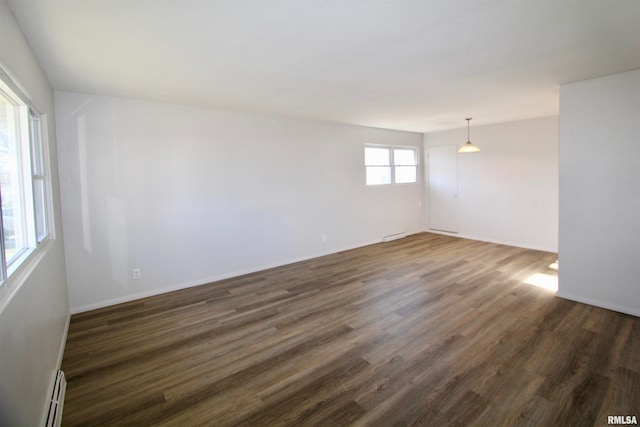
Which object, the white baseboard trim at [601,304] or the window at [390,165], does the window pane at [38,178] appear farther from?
the white baseboard trim at [601,304]

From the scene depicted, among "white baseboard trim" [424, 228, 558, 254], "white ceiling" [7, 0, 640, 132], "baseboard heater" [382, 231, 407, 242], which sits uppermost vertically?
"white ceiling" [7, 0, 640, 132]

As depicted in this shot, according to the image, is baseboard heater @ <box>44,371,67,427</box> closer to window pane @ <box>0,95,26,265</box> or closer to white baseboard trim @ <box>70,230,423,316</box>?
window pane @ <box>0,95,26,265</box>

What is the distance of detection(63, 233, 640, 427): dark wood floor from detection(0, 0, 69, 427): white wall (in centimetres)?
35

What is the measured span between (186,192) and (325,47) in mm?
2840

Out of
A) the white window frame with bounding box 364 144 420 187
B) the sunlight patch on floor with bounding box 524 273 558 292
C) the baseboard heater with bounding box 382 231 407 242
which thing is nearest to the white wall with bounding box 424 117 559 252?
the white window frame with bounding box 364 144 420 187

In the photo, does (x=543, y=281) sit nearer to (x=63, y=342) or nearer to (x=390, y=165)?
(x=390, y=165)

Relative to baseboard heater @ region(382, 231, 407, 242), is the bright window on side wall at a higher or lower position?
higher

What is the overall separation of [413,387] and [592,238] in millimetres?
2893

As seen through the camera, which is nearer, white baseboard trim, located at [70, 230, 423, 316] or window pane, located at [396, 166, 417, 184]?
white baseboard trim, located at [70, 230, 423, 316]

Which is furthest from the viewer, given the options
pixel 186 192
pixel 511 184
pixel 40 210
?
pixel 511 184

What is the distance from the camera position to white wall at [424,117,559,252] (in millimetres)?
5816

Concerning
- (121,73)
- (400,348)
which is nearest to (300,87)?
(121,73)

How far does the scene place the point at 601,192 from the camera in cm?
342

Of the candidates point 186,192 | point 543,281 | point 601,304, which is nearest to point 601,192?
point 601,304
